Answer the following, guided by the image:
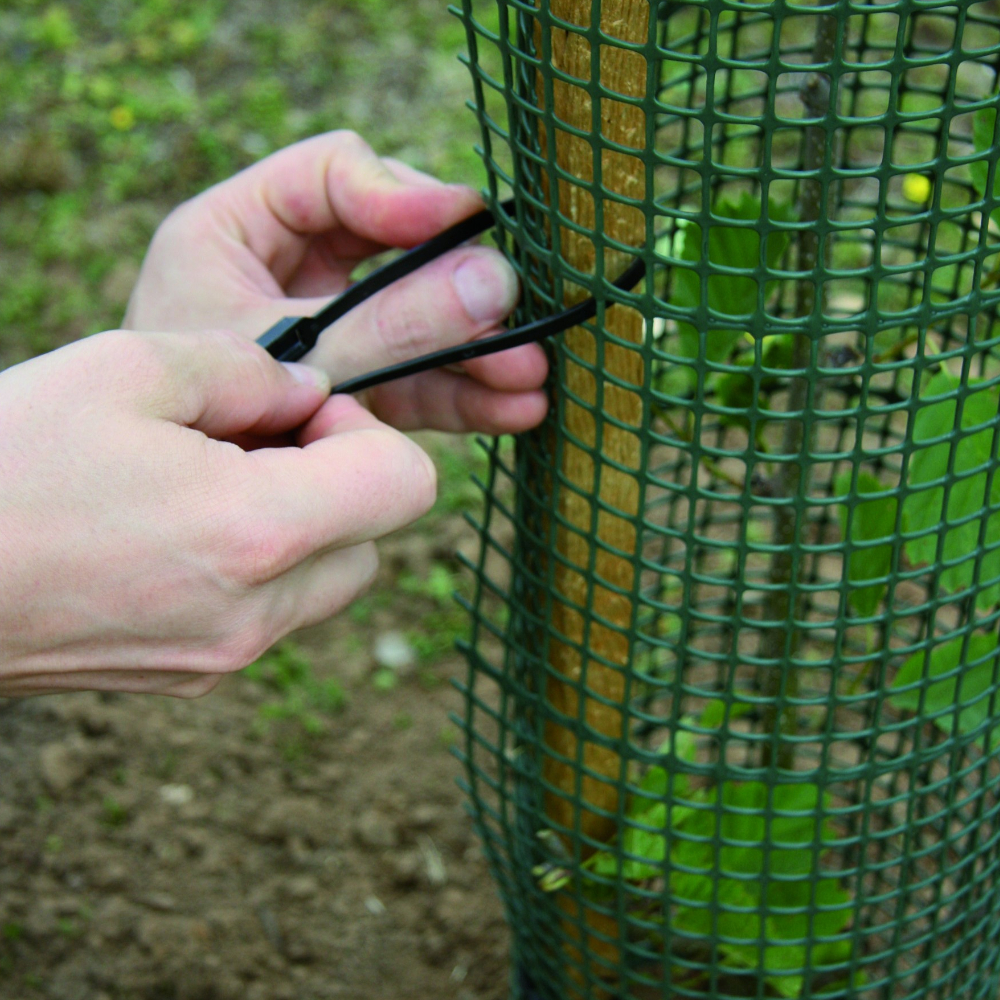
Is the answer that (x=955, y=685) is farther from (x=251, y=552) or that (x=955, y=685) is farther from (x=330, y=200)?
(x=330, y=200)

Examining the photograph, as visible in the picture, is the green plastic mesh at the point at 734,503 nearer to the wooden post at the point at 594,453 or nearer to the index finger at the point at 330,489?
the wooden post at the point at 594,453

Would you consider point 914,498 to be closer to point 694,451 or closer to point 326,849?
point 694,451

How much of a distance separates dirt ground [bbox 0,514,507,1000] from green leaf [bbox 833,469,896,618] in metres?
0.93

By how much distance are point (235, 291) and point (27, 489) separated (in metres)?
0.39

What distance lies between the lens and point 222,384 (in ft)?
3.05

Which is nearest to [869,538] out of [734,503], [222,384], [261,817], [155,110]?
[734,503]

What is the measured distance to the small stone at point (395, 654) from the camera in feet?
6.81

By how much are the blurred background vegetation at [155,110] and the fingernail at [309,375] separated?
1.75 metres

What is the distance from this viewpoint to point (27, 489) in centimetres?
86

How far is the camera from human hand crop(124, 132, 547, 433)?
1.03 metres

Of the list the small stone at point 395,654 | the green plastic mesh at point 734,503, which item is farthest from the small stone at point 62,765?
the green plastic mesh at point 734,503

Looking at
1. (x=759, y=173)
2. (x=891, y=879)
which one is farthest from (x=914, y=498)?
(x=891, y=879)

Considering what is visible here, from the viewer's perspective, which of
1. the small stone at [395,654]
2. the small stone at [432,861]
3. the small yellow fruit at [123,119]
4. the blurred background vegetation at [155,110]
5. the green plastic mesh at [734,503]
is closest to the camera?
the green plastic mesh at [734,503]

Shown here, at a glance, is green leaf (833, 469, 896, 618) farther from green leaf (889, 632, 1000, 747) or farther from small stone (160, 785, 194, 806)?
small stone (160, 785, 194, 806)
